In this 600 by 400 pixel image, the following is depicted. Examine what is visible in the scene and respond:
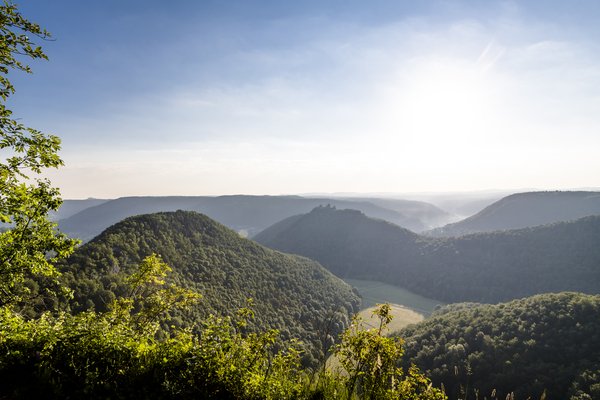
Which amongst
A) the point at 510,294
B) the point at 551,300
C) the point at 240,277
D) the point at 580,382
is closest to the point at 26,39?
the point at 580,382

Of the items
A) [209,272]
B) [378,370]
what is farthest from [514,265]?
[378,370]

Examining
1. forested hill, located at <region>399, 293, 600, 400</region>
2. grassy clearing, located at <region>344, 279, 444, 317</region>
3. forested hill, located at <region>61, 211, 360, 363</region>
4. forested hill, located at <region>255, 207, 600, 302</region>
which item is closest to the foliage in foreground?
forested hill, located at <region>61, 211, 360, 363</region>

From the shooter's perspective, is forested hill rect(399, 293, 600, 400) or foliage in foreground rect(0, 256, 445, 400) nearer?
foliage in foreground rect(0, 256, 445, 400)

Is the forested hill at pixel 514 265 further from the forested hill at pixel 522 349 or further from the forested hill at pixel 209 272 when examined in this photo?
the forested hill at pixel 522 349

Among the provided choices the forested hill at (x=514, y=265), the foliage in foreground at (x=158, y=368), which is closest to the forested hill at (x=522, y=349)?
the foliage in foreground at (x=158, y=368)

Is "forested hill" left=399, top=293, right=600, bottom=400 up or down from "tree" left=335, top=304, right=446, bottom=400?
down

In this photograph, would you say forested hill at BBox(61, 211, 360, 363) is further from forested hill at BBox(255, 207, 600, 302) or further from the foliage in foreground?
forested hill at BBox(255, 207, 600, 302)
